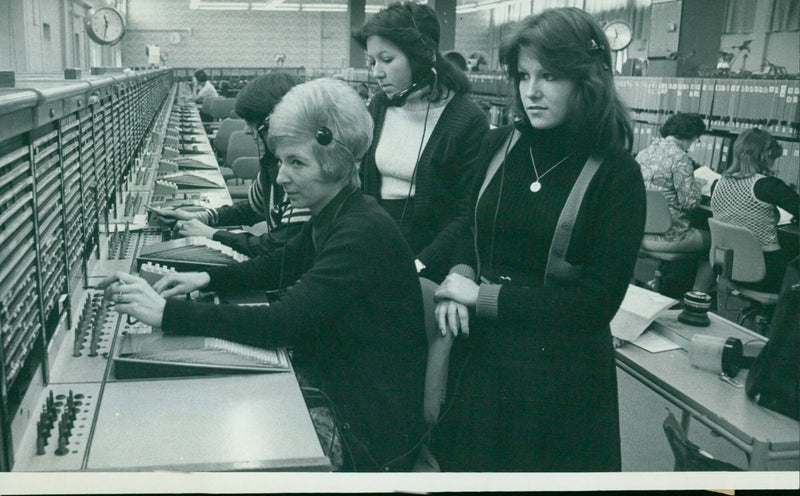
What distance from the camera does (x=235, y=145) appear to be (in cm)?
574

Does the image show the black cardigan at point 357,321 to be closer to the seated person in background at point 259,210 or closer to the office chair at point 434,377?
the office chair at point 434,377

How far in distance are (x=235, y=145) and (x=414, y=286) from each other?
180 inches

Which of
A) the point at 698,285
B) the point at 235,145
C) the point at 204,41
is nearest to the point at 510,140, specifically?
the point at 698,285

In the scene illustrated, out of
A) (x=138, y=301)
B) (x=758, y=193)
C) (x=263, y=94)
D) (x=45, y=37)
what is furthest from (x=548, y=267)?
(x=45, y=37)

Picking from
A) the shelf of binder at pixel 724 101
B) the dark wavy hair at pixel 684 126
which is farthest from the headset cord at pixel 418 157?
the dark wavy hair at pixel 684 126

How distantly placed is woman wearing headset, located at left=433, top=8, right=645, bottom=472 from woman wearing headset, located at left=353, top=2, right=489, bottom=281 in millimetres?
603

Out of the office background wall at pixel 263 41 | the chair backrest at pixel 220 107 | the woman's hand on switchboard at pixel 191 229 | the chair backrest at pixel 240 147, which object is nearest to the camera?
the woman's hand on switchboard at pixel 191 229

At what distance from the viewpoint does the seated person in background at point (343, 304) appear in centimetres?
134

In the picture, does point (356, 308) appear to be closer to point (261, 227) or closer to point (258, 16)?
point (261, 227)

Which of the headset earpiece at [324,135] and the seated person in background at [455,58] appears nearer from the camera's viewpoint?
the headset earpiece at [324,135]

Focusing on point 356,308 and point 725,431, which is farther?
point 725,431

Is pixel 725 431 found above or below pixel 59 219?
below

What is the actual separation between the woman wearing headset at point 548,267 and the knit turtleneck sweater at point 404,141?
0.66 meters

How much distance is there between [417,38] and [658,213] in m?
2.73
